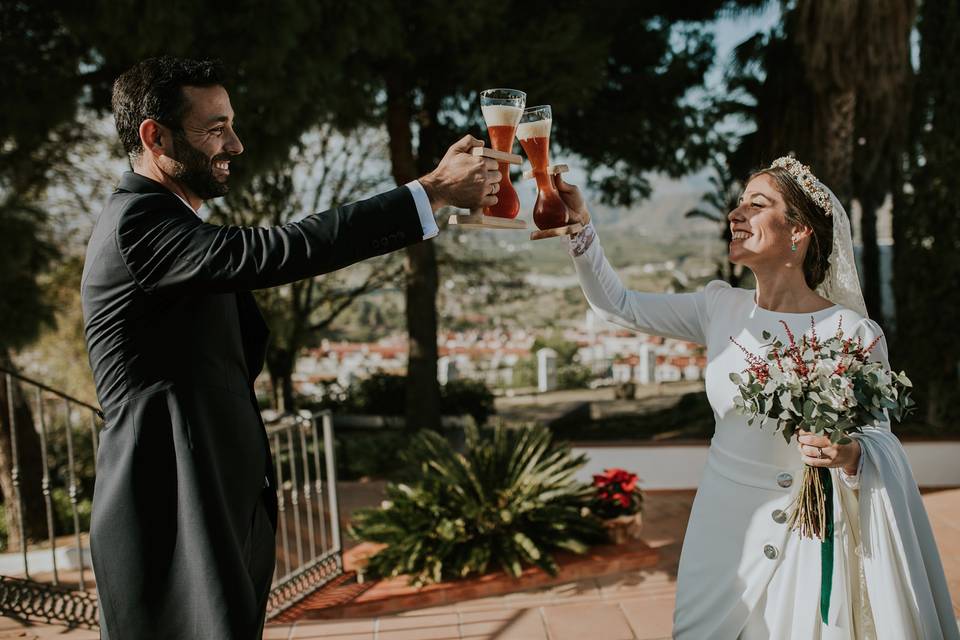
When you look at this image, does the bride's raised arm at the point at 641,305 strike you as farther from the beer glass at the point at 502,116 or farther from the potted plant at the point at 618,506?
the potted plant at the point at 618,506

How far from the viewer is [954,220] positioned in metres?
8.48

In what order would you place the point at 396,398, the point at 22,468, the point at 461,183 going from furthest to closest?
the point at 396,398 < the point at 22,468 < the point at 461,183

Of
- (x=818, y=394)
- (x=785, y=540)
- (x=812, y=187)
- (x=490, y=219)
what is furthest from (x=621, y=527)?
(x=490, y=219)

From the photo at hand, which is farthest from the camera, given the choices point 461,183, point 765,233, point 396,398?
point 396,398

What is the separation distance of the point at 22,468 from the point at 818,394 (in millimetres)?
9714

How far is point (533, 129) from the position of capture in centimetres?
215

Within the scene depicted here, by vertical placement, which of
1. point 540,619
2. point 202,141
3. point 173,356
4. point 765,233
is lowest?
point 540,619

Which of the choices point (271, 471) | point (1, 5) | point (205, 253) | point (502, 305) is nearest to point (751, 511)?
point (271, 471)

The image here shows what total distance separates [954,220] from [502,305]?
7.51 m

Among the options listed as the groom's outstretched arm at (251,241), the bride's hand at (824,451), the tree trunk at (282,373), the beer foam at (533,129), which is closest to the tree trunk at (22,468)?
the tree trunk at (282,373)

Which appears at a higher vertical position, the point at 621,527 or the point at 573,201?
the point at 573,201

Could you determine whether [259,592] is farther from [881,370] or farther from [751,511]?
[881,370]

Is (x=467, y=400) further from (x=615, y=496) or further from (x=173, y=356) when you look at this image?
(x=173, y=356)

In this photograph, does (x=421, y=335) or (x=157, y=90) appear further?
(x=421, y=335)
